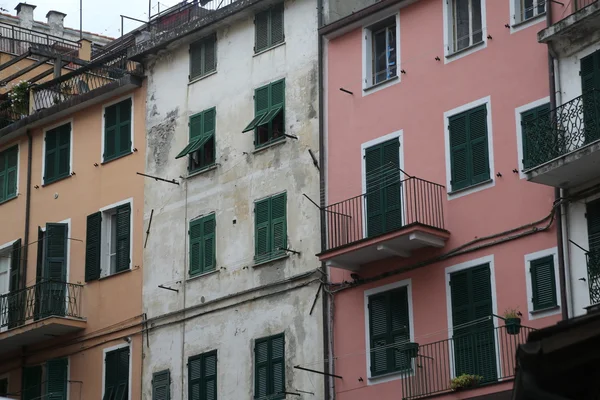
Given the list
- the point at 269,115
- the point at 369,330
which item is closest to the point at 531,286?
the point at 369,330

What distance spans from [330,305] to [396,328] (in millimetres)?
1990

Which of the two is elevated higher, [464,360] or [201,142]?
[201,142]

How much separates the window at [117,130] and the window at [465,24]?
10.2m

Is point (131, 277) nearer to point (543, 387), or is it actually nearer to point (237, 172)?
point (237, 172)

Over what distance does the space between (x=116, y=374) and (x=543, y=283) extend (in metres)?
12.5

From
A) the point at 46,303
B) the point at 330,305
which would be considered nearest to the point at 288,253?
the point at 330,305

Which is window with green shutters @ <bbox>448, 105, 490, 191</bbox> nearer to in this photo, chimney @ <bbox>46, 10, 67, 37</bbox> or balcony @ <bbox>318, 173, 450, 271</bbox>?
balcony @ <bbox>318, 173, 450, 271</bbox>

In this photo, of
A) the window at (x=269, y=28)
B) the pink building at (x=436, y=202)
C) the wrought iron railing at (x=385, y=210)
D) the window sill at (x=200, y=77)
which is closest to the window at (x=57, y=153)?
the window sill at (x=200, y=77)

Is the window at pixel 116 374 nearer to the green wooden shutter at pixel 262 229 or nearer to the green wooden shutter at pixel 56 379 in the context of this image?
the green wooden shutter at pixel 56 379

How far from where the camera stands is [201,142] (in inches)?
1252

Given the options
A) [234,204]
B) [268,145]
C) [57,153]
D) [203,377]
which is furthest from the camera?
[57,153]

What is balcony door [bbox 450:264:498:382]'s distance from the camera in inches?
965

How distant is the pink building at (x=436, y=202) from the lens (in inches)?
973

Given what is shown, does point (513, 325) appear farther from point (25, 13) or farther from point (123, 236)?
point (25, 13)
